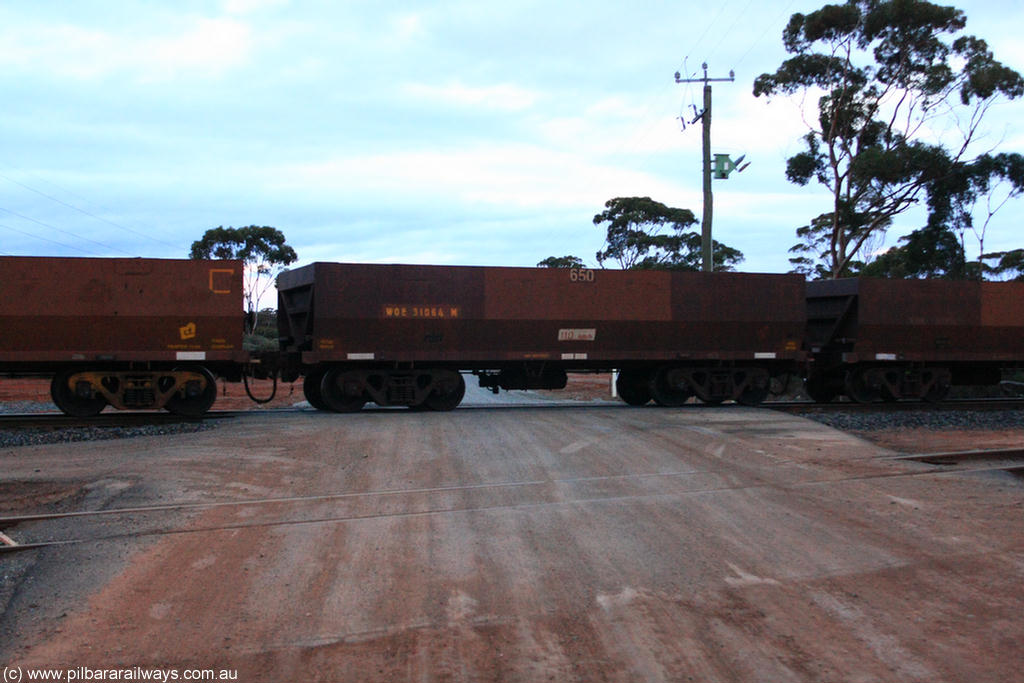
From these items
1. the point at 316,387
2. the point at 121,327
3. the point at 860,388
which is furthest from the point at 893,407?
the point at 121,327

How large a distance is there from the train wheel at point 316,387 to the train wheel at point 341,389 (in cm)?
37

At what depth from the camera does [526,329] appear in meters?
16.2

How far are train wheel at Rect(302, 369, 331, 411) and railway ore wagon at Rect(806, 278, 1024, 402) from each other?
1096 centimetres

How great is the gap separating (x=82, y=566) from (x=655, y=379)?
1336 centimetres

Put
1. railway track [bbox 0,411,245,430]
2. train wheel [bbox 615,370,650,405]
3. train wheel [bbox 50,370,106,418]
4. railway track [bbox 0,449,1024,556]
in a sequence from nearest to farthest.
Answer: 1. railway track [bbox 0,449,1024,556]
2. railway track [bbox 0,411,245,430]
3. train wheel [bbox 50,370,106,418]
4. train wheel [bbox 615,370,650,405]

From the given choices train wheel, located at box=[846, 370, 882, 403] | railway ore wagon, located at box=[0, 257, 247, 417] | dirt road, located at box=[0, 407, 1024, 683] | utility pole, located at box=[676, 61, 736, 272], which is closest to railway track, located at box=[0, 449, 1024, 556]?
dirt road, located at box=[0, 407, 1024, 683]

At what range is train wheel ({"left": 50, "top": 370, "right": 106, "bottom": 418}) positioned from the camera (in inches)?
550

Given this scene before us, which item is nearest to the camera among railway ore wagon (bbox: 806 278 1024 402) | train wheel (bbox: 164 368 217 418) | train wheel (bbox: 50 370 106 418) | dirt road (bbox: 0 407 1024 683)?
dirt road (bbox: 0 407 1024 683)

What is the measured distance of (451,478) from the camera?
27.5 feet

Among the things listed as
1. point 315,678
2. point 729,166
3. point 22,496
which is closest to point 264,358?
point 22,496

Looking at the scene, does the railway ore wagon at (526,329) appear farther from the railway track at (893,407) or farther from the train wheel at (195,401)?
the train wheel at (195,401)

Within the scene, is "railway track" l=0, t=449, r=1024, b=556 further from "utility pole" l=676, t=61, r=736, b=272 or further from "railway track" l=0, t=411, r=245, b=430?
"utility pole" l=676, t=61, r=736, b=272

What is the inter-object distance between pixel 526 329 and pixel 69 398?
845 centimetres

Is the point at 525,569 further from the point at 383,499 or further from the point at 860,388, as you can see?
the point at 860,388
